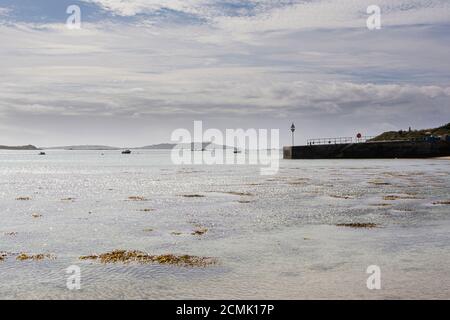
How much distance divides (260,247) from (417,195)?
668 inches

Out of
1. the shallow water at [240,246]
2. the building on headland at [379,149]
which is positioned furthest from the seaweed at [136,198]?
the building on headland at [379,149]

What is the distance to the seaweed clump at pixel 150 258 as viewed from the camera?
11172 mm

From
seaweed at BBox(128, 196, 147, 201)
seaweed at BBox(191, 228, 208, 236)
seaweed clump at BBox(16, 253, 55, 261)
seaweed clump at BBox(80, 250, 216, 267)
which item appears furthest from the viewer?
seaweed at BBox(128, 196, 147, 201)

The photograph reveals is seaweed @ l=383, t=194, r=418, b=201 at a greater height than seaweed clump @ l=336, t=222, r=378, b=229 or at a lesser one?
greater

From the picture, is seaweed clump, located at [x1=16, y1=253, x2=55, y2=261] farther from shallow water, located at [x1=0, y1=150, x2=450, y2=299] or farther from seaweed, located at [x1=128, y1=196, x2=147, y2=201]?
seaweed, located at [x1=128, y1=196, x2=147, y2=201]

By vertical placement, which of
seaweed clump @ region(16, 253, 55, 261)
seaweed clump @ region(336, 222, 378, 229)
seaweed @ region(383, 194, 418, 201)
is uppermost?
seaweed @ region(383, 194, 418, 201)

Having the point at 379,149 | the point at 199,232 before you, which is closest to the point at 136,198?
the point at 199,232

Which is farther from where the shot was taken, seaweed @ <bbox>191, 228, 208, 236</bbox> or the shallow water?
seaweed @ <bbox>191, 228, 208, 236</bbox>

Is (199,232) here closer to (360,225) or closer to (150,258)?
(150,258)

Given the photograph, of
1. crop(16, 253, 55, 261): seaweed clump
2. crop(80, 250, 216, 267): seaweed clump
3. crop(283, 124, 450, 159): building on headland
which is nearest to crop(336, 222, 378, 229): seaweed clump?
crop(80, 250, 216, 267): seaweed clump

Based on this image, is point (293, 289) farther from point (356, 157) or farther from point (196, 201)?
point (356, 157)

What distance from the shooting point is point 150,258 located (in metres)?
11.7

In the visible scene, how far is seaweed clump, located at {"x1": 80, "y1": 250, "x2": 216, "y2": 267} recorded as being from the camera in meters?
11.2
